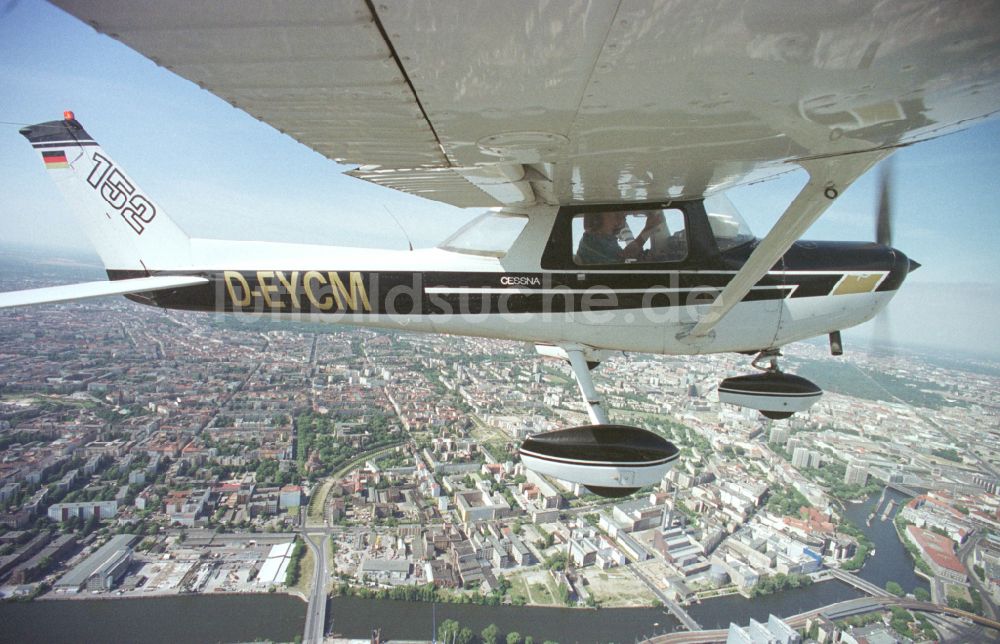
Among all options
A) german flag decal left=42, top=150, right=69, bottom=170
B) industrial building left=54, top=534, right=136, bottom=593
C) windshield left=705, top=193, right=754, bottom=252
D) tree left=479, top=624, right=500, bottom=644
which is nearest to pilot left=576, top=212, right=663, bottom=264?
windshield left=705, top=193, right=754, bottom=252

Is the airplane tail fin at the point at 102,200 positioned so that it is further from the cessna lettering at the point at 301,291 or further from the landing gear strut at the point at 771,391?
the landing gear strut at the point at 771,391

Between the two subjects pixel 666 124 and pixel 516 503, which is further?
pixel 516 503

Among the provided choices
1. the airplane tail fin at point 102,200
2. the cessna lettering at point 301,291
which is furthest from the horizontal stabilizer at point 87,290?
the airplane tail fin at point 102,200

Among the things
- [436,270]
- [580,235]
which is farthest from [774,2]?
[436,270]

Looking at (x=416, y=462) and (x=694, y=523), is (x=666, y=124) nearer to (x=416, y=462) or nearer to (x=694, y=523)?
(x=694, y=523)

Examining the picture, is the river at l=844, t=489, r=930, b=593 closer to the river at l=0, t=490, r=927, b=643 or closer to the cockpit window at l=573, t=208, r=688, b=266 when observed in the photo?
the river at l=0, t=490, r=927, b=643

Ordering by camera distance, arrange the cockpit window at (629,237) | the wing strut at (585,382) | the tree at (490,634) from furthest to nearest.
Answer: the tree at (490,634)
the wing strut at (585,382)
the cockpit window at (629,237)
